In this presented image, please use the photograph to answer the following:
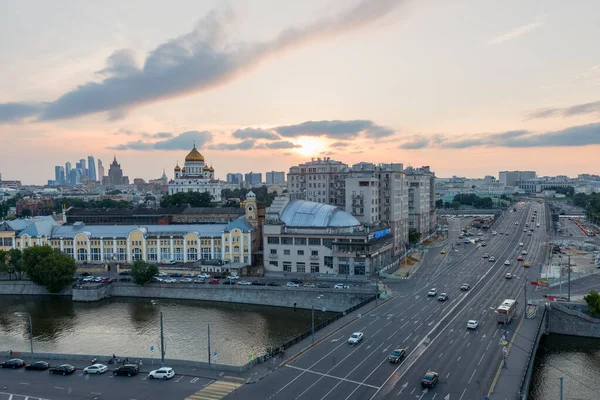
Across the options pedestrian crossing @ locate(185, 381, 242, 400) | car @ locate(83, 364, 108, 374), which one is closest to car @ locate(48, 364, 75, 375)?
car @ locate(83, 364, 108, 374)

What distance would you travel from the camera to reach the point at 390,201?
325 ft

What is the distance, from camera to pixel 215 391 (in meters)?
34.6

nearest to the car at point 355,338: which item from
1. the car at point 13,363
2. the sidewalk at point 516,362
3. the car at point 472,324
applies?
the car at point 472,324

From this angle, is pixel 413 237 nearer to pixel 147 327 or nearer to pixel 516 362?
pixel 147 327

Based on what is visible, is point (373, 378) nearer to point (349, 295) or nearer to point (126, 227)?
point (349, 295)

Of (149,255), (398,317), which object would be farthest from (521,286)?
(149,255)

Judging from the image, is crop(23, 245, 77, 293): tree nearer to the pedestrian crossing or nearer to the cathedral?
the pedestrian crossing

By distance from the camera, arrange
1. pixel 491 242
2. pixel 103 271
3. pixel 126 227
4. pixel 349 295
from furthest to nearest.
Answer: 1. pixel 491 242
2. pixel 126 227
3. pixel 103 271
4. pixel 349 295

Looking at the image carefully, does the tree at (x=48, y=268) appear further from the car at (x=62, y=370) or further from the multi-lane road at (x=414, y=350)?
the multi-lane road at (x=414, y=350)

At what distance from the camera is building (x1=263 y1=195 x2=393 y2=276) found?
75938 millimetres

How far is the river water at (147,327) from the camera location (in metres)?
50.6

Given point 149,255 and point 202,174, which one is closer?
point 149,255

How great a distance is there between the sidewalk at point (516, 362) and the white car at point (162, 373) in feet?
75.0

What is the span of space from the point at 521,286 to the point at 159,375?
4947cm
